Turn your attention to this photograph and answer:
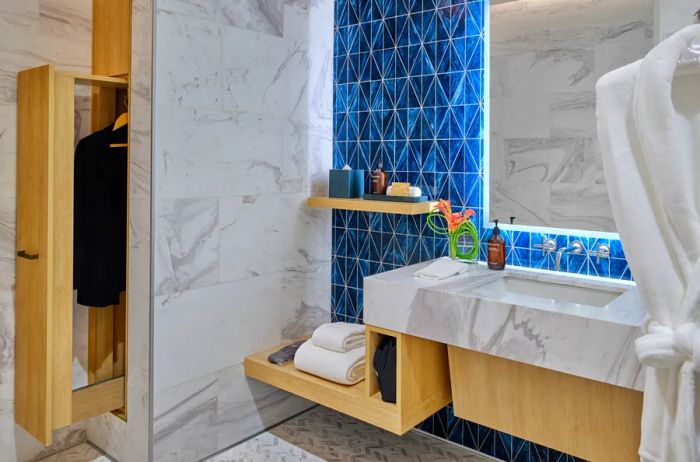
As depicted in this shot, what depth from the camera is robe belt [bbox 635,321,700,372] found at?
1124mm

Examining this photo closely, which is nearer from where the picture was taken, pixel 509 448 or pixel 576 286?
pixel 576 286

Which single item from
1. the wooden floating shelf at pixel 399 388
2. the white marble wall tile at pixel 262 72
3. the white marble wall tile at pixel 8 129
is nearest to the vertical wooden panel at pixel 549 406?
the wooden floating shelf at pixel 399 388

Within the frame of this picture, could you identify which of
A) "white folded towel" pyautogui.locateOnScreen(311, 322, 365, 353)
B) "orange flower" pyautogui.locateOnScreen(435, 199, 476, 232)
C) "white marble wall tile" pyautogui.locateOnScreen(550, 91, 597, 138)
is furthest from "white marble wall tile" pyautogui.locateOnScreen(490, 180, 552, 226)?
"white folded towel" pyautogui.locateOnScreen(311, 322, 365, 353)

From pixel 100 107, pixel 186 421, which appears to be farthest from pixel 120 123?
pixel 186 421

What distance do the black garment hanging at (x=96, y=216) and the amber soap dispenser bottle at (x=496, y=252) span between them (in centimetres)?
161

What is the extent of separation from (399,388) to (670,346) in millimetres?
1052

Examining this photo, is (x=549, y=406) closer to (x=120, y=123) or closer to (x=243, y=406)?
(x=243, y=406)

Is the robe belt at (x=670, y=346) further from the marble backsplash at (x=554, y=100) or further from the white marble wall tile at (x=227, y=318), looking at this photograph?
the white marble wall tile at (x=227, y=318)

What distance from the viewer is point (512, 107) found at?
7.48 feet

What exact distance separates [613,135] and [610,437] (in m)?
1.00

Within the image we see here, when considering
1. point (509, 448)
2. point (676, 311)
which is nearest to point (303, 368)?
point (509, 448)

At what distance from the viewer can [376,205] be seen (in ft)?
8.13

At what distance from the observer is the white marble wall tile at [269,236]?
2.47 metres

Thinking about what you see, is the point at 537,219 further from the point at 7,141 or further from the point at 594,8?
the point at 7,141
